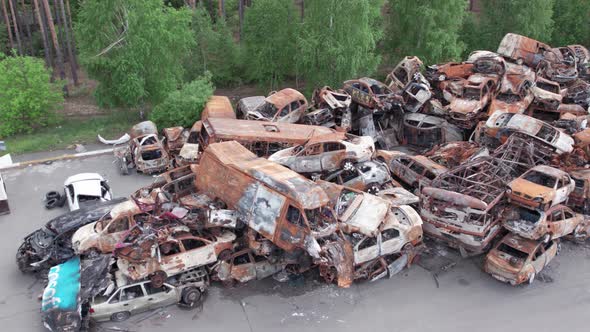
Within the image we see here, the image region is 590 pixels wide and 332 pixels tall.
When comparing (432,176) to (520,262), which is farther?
(432,176)

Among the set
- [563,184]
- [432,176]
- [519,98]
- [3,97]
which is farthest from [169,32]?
[563,184]

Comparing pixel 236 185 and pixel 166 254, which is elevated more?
pixel 236 185

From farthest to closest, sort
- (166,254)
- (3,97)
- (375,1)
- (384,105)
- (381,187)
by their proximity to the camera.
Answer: (375,1), (3,97), (384,105), (381,187), (166,254)

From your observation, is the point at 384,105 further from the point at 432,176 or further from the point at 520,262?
the point at 520,262

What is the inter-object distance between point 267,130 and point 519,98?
9.72 meters

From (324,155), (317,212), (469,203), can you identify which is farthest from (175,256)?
(469,203)

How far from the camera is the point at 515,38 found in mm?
21922

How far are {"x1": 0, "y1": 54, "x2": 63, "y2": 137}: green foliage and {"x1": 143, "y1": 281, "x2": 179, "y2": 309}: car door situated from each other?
521 inches

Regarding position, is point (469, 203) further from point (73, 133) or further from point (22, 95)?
point (22, 95)

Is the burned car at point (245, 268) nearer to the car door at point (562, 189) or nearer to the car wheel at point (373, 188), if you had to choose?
the car wheel at point (373, 188)

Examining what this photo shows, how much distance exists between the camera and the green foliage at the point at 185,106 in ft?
62.6

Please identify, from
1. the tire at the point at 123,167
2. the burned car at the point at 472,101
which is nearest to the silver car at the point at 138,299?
the tire at the point at 123,167

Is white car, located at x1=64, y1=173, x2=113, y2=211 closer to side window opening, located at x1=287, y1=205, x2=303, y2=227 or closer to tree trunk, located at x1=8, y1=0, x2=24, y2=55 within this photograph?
side window opening, located at x1=287, y1=205, x2=303, y2=227

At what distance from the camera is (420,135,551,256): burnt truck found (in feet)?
37.6
